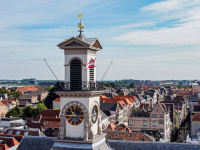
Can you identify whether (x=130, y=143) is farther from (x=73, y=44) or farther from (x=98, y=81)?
(x=73, y=44)

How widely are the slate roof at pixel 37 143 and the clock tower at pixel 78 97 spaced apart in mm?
4845

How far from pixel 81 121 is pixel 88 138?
58.1 inches

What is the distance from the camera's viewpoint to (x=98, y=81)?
27.7 metres

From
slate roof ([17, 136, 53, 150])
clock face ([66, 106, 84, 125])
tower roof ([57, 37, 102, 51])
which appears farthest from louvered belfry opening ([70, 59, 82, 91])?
slate roof ([17, 136, 53, 150])

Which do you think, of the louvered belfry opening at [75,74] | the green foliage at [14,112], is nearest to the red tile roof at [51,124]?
the green foliage at [14,112]

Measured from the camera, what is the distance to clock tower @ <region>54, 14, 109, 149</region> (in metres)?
26.0

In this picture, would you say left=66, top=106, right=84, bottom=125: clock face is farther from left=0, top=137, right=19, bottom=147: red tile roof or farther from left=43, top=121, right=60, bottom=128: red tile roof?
left=43, top=121, right=60, bottom=128: red tile roof

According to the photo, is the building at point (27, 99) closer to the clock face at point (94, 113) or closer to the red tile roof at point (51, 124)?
the red tile roof at point (51, 124)

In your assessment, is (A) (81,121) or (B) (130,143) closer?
(A) (81,121)

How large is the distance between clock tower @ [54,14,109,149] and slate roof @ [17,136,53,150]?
4.85 meters

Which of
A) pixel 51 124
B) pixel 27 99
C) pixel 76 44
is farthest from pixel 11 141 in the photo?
pixel 27 99

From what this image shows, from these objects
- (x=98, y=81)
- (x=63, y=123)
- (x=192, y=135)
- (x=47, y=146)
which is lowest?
(x=192, y=135)

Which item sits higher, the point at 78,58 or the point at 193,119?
the point at 78,58

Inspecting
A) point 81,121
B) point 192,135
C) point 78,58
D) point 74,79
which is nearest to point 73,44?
point 78,58
